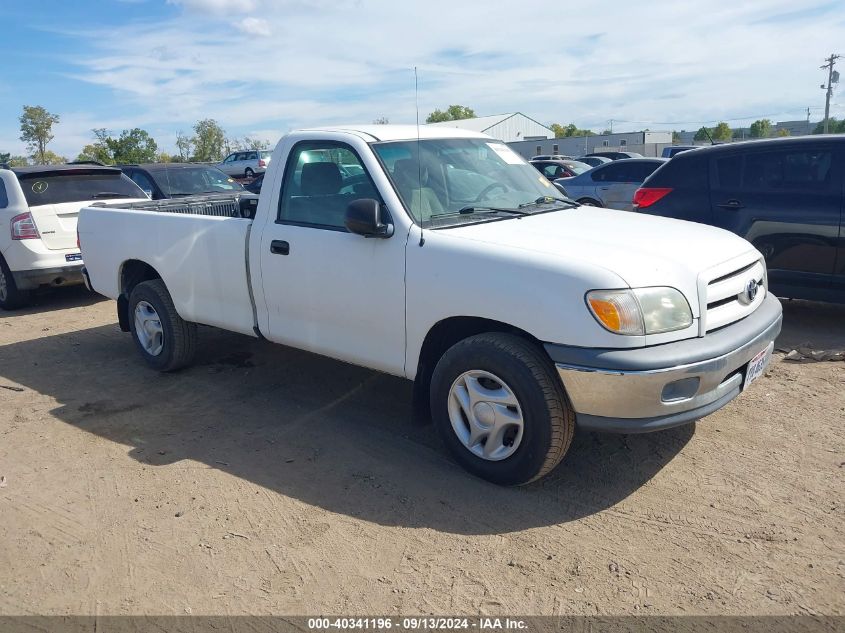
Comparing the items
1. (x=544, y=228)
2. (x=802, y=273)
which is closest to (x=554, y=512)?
(x=544, y=228)

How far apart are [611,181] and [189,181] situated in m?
7.82

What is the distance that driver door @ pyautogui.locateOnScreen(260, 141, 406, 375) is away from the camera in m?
4.13

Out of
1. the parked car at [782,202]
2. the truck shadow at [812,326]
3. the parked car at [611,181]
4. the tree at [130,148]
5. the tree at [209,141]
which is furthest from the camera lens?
the tree at [209,141]

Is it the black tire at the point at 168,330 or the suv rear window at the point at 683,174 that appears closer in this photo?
the black tire at the point at 168,330

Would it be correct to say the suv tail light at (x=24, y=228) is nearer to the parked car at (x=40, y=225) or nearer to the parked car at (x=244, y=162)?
the parked car at (x=40, y=225)

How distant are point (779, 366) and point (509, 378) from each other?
298cm

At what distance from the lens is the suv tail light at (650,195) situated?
7.12 metres

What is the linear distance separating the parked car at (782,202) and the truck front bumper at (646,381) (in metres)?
3.13

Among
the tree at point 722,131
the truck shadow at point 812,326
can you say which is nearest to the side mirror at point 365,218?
the truck shadow at point 812,326

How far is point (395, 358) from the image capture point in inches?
165

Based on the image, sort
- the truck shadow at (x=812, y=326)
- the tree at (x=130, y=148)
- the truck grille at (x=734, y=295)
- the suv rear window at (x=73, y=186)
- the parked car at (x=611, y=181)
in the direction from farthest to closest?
the tree at (x=130, y=148) < the parked car at (x=611, y=181) < the suv rear window at (x=73, y=186) < the truck shadow at (x=812, y=326) < the truck grille at (x=734, y=295)

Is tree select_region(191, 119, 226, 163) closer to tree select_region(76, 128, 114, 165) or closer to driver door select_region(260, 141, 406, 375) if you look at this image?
tree select_region(76, 128, 114, 165)

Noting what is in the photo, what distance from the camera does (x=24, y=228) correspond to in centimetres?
833

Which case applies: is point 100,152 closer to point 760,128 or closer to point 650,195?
point 650,195
